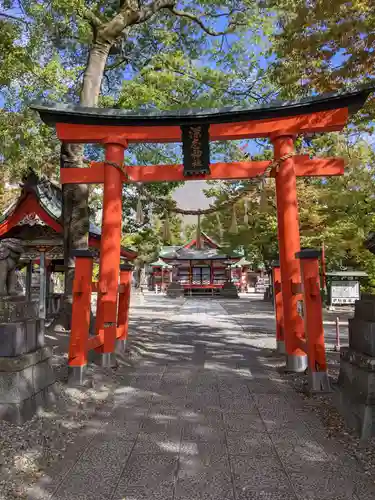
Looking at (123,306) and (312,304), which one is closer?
(312,304)

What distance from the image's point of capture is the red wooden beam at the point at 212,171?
6.48 m

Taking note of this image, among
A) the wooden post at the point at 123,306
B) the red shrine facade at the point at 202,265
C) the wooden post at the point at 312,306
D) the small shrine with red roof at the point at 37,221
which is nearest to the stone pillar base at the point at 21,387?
the wooden post at the point at 123,306

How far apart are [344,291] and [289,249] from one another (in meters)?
11.4

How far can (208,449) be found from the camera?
10.9 ft

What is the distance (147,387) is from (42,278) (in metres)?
8.47

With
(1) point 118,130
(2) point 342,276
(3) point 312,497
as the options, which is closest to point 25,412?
(3) point 312,497

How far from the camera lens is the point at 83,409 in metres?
4.34

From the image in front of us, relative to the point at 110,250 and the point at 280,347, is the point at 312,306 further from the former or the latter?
the point at 110,250

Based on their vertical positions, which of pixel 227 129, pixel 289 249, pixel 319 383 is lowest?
pixel 319 383

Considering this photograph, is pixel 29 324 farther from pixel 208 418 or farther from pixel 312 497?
pixel 312 497

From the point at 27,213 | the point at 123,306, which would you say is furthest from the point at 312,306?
the point at 27,213

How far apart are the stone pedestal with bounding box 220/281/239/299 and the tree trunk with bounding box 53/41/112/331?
24.7 m

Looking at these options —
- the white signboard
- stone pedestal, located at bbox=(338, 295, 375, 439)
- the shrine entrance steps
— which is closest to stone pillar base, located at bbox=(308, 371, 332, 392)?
stone pedestal, located at bbox=(338, 295, 375, 439)

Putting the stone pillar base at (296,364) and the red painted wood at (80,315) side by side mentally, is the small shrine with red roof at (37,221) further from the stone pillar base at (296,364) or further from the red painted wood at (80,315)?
the stone pillar base at (296,364)
